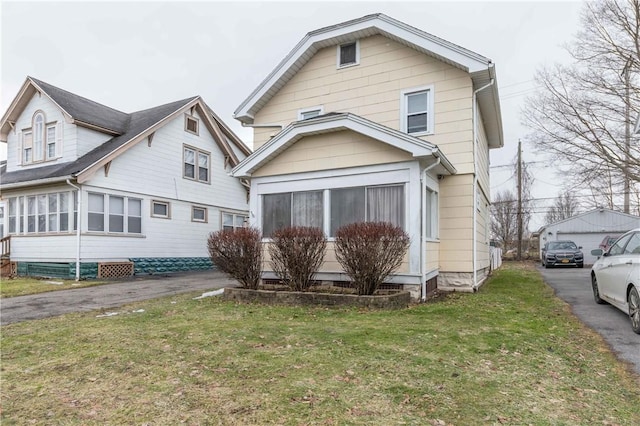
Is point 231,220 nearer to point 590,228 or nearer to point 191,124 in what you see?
point 191,124

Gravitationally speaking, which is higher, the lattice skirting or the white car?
the white car

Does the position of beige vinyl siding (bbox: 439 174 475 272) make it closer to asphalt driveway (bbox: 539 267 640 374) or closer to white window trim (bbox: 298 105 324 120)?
asphalt driveway (bbox: 539 267 640 374)

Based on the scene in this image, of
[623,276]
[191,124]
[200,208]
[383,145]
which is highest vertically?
[191,124]

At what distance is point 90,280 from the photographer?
46.2 feet

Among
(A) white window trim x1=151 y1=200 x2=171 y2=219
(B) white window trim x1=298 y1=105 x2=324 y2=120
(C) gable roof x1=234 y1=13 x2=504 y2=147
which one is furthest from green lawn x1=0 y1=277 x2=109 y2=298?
(B) white window trim x1=298 y1=105 x2=324 y2=120

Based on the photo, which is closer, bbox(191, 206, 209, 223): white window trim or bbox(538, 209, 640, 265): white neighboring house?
bbox(191, 206, 209, 223): white window trim

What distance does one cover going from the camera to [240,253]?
886 centimetres

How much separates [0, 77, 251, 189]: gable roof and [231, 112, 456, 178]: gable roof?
773cm

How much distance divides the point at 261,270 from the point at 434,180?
494 cm

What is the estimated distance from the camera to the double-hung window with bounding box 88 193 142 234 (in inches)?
581

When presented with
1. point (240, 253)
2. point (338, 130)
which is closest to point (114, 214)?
point (240, 253)

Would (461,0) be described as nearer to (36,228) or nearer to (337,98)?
(337,98)

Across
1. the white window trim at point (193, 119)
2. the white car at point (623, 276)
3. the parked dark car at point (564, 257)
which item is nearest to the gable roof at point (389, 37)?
the white car at point (623, 276)

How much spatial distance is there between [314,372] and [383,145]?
19.5ft
